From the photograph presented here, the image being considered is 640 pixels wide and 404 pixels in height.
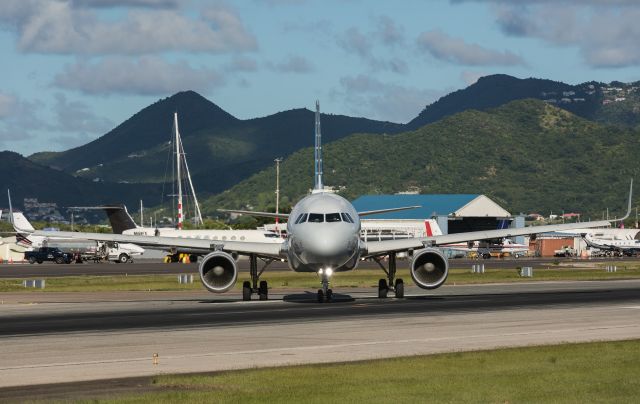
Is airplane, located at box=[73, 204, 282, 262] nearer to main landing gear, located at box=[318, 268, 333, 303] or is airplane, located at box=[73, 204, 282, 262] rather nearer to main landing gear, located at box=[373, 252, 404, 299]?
main landing gear, located at box=[373, 252, 404, 299]

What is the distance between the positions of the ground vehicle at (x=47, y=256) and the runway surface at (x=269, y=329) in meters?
96.9

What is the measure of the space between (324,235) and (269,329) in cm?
1054

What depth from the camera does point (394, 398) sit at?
774 inches

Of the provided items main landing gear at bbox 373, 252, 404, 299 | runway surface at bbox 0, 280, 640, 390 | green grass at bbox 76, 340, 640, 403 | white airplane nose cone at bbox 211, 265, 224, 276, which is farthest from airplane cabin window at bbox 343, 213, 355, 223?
green grass at bbox 76, 340, 640, 403

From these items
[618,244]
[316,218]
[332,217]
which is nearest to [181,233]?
[618,244]

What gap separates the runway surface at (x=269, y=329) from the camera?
82.9ft

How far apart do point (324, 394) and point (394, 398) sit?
4.25ft

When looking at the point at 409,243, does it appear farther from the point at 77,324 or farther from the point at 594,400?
the point at 594,400

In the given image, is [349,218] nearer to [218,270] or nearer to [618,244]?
[218,270]

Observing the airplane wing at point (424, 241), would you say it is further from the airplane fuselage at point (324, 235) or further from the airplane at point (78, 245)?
the airplane at point (78, 245)

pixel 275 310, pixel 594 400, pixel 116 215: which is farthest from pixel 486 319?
pixel 116 215

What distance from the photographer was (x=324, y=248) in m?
43.3

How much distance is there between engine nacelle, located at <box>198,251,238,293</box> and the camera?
152 ft

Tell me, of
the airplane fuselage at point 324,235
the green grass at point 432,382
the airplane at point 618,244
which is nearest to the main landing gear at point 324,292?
the airplane fuselage at point 324,235
